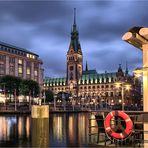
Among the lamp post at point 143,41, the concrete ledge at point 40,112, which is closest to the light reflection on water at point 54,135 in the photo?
the concrete ledge at point 40,112

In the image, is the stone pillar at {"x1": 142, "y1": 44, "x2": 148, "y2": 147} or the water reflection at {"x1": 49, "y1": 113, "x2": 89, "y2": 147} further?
the water reflection at {"x1": 49, "y1": 113, "x2": 89, "y2": 147}

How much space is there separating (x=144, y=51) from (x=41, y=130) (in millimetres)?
7296

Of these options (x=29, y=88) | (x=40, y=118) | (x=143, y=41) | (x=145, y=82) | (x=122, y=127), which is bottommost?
(x=122, y=127)

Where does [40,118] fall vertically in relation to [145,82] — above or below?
below

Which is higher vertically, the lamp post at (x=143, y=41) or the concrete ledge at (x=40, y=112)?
the lamp post at (x=143, y=41)

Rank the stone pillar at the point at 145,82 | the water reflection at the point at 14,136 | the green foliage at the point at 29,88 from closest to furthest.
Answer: the stone pillar at the point at 145,82
the water reflection at the point at 14,136
the green foliage at the point at 29,88

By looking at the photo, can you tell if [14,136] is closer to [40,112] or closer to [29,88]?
[40,112]

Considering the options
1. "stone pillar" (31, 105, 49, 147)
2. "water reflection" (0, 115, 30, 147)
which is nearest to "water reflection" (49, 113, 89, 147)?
"water reflection" (0, 115, 30, 147)

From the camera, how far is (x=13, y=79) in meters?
168

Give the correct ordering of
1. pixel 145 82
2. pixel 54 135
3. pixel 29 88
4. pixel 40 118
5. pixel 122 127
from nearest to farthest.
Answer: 1. pixel 40 118
2. pixel 145 82
3. pixel 122 127
4. pixel 54 135
5. pixel 29 88

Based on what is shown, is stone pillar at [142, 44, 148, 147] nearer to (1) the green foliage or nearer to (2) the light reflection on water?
(2) the light reflection on water

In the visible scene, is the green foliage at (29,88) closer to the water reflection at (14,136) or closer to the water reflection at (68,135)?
the water reflection at (68,135)

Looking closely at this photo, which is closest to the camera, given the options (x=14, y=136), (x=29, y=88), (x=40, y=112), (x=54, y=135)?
(x=40, y=112)

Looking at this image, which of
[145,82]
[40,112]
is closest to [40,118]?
[40,112]
